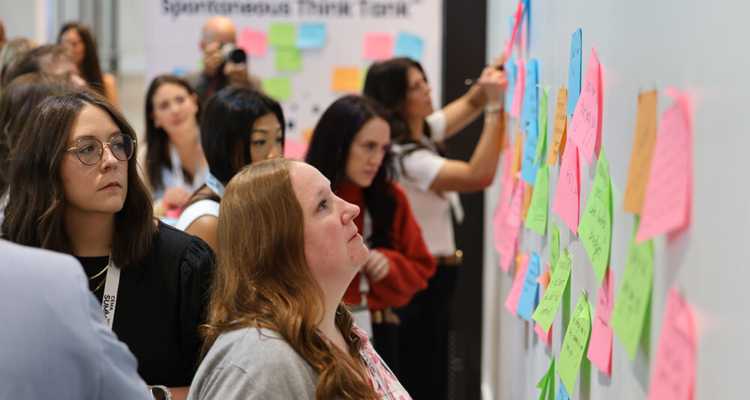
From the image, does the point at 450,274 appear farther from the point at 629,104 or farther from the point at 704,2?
the point at 704,2

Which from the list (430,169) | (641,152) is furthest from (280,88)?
(641,152)

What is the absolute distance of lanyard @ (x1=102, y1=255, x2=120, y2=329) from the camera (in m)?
1.53

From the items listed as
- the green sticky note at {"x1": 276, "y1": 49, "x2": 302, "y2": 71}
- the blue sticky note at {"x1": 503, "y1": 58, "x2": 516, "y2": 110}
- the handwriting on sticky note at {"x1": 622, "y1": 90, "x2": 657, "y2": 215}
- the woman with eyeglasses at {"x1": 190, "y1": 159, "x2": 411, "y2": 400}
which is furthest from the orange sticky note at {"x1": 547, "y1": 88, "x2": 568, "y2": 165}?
the green sticky note at {"x1": 276, "y1": 49, "x2": 302, "y2": 71}

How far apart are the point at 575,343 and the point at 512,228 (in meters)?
1.02

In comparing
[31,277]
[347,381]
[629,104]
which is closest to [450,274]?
[347,381]

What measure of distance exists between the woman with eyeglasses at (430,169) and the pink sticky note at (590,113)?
1399 mm

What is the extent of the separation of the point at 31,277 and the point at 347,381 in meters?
0.57

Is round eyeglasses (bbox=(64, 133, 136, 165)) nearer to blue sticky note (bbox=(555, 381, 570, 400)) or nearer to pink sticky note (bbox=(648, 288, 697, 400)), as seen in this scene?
blue sticky note (bbox=(555, 381, 570, 400))

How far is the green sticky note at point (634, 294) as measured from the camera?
88 centimetres

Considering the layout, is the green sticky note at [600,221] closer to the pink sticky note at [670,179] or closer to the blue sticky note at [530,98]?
the pink sticky note at [670,179]

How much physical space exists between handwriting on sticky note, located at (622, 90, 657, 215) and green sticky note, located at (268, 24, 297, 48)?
3.21 meters

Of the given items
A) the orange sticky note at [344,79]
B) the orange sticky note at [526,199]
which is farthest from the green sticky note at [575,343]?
the orange sticky note at [344,79]

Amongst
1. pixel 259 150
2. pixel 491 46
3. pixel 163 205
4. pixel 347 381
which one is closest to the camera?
pixel 347 381

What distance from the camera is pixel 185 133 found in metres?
3.25
